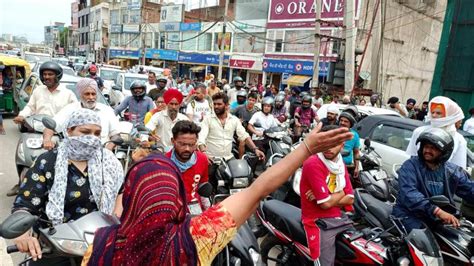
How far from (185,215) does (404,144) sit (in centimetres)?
580

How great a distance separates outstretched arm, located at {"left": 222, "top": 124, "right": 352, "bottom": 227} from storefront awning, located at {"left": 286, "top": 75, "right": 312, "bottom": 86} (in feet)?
74.9

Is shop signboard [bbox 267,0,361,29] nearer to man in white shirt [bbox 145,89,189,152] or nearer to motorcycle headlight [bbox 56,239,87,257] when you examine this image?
man in white shirt [bbox 145,89,189,152]

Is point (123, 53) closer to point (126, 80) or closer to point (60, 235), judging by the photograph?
point (126, 80)

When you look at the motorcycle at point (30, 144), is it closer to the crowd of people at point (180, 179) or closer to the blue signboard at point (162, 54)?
the crowd of people at point (180, 179)

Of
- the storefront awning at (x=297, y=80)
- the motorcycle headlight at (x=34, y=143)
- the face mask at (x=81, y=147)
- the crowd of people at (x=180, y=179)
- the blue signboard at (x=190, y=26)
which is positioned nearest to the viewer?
the crowd of people at (x=180, y=179)

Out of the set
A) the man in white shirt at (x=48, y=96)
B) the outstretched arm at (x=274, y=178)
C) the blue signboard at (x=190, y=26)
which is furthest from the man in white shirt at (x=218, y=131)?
the blue signboard at (x=190, y=26)

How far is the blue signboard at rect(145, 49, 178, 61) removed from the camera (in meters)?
37.9

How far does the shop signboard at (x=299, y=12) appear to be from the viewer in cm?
2282

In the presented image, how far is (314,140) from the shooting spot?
130 cm

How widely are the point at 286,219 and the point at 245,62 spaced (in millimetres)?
26861

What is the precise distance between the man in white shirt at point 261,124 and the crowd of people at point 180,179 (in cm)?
2

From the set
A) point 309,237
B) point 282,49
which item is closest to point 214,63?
point 282,49

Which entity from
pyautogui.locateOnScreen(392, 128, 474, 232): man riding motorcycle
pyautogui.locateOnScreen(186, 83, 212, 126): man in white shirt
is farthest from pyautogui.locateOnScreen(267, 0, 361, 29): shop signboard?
pyautogui.locateOnScreen(392, 128, 474, 232): man riding motorcycle

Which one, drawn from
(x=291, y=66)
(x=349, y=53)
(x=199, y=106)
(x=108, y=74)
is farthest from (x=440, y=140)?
(x=291, y=66)
